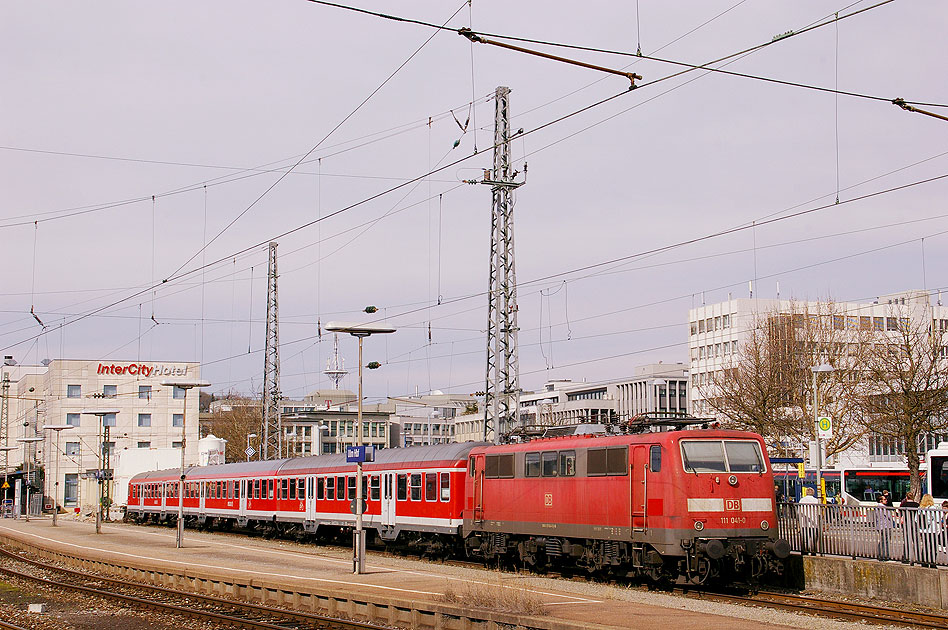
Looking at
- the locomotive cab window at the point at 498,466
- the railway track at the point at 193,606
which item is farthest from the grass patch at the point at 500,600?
the locomotive cab window at the point at 498,466

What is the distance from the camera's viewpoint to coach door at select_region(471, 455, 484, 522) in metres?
29.3

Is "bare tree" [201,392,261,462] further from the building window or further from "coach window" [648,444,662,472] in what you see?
"coach window" [648,444,662,472]

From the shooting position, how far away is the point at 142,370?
Result: 3947 inches

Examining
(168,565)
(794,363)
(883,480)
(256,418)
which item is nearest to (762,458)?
(168,565)

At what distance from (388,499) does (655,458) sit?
571 inches

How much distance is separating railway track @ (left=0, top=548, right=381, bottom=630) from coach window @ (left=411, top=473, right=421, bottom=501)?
9.03 m

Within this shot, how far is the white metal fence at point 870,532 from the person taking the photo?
2059 cm

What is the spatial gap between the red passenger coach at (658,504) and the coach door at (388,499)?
8.92 m

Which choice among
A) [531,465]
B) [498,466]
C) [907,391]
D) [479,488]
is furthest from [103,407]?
[531,465]

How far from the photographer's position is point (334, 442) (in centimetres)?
14275

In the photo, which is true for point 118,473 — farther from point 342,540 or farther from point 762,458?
point 762,458

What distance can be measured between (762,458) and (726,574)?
342cm

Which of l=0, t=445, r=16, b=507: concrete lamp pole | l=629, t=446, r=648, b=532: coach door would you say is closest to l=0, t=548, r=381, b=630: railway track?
l=629, t=446, r=648, b=532: coach door

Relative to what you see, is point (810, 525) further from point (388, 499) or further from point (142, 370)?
point (142, 370)
